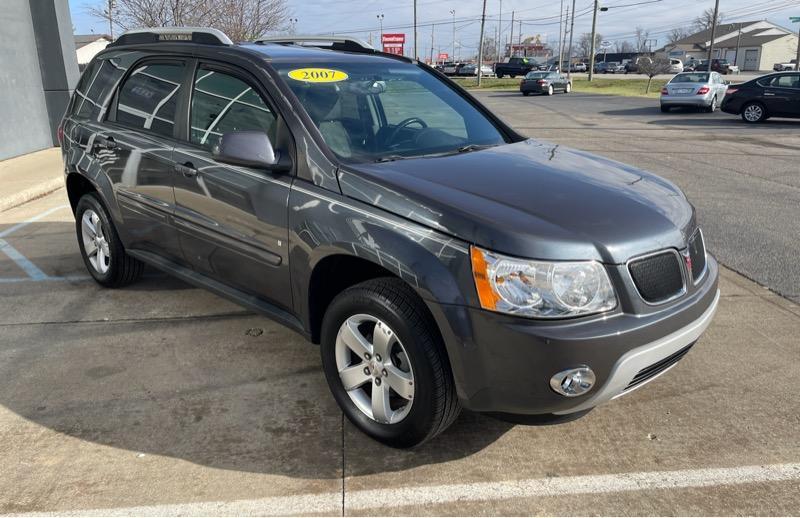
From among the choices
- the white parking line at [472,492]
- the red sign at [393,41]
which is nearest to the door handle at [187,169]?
the white parking line at [472,492]

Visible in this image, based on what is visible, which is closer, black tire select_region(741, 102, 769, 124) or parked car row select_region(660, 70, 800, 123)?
parked car row select_region(660, 70, 800, 123)

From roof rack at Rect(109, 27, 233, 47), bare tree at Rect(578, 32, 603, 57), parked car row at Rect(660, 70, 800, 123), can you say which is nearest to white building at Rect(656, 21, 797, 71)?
bare tree at Rect(578, 32, 603, 57)

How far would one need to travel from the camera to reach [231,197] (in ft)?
11.7

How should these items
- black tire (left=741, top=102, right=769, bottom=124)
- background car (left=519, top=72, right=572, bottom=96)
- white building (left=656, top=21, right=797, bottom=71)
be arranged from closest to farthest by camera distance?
black tire (left=741, top=102, right=769, bottom=124) → background car (left=519, top=72, right=572, bottom=96) → white building (left=656, top=21, right=797, bottom=71)

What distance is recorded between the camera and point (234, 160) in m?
3.29

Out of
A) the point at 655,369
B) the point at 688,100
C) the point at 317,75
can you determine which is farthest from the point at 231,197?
the point at 688,100

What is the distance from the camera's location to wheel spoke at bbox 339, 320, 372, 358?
9.89ft

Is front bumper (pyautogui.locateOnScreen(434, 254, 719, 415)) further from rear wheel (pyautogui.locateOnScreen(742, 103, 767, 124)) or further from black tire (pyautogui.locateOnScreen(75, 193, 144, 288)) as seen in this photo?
rear wheel (pyautogui.locateOnScreen(742, 103, 767, 124))

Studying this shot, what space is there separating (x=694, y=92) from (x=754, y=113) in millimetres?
3362

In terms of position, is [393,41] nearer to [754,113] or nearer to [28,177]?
[754,113]

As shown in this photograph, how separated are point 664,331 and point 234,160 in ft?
7.15

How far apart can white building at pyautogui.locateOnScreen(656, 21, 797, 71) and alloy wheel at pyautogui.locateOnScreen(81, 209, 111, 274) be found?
310 ft

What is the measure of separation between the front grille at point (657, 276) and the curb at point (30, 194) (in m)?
8.06

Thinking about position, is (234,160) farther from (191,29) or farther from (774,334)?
(774,334)
